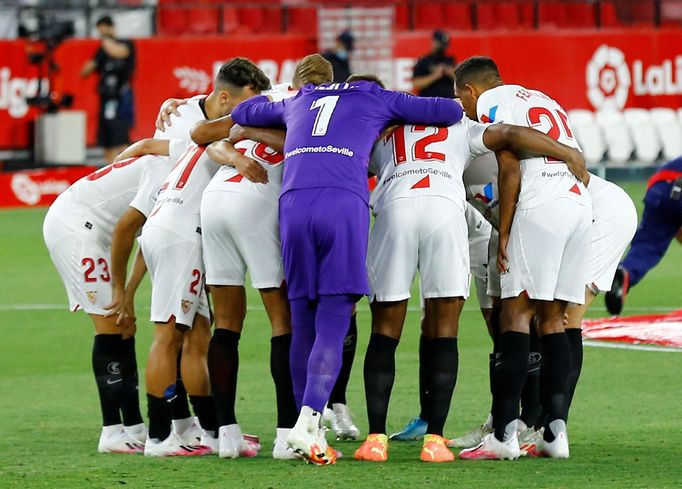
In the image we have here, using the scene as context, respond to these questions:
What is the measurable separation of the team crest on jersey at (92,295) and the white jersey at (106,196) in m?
0.33

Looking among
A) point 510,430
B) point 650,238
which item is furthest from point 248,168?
point 650,238

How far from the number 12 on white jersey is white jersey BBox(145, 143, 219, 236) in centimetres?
77

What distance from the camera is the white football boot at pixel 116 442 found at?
→ 26.1 ft

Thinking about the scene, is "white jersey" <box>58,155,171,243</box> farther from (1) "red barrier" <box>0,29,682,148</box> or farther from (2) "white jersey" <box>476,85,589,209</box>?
(1) "red barrier" <box>0,29,682,148</box>

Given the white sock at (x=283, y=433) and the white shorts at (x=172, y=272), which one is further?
the white shorts at (x=172, y=272)

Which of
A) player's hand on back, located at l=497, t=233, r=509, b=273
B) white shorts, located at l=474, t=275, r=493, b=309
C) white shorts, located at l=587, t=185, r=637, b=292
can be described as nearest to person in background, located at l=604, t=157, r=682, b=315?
white shorts, located at l=587, t=185, r=637, b=292

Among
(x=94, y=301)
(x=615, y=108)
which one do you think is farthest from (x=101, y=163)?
(x=94, y=301)

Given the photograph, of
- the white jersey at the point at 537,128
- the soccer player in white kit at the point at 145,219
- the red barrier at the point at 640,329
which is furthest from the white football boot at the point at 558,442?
the red barrier at the point at 640,329

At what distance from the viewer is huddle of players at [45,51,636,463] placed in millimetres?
7520

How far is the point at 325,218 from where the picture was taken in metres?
7.29

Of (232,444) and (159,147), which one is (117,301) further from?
(232,444)

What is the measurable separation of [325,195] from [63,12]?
18.9m

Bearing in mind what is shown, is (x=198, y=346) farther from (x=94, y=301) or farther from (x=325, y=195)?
(x=325, y=195)

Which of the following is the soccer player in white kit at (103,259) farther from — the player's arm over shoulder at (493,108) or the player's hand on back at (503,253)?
the player's hand on back at (503,253)
